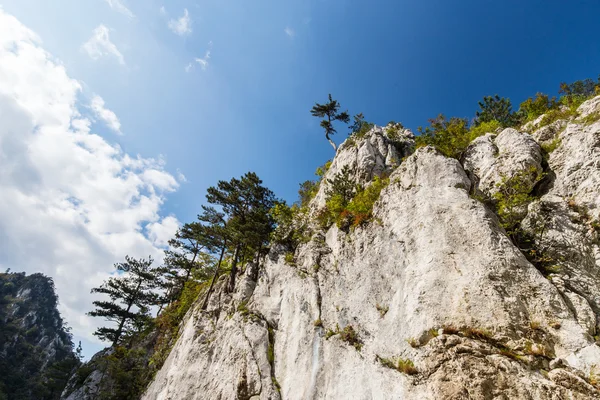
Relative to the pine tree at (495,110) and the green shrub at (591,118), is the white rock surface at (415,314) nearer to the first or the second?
the green shrub at (591,118)

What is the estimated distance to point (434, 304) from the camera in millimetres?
11133

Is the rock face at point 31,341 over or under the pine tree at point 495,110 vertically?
under

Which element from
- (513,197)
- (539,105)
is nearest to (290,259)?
(513,197)

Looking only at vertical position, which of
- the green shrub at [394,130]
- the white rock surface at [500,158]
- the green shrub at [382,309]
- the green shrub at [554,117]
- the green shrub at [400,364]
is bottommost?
the green shrub at [400,364]

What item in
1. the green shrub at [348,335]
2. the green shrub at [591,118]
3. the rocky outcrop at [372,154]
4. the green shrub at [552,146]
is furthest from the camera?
the rocky outcrop at [372,154]

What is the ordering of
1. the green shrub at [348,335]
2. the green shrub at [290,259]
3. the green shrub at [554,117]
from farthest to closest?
the green shrub at [290,259] → the green shrub at [554,117] → the green shrub at [348,335]

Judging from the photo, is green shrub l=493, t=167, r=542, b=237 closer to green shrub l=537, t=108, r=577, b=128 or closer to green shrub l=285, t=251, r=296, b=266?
green shrub l=537, t=108, r=577, b=128

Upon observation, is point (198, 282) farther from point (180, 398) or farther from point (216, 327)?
point (180, 398)

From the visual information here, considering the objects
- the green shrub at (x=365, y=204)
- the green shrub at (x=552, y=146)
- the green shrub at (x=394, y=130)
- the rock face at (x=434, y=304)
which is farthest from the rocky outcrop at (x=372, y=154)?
the green shrub at (x=552, y=146)

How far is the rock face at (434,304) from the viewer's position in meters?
8.69

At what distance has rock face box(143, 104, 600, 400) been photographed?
8.69 metres

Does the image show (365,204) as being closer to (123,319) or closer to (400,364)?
(400,364)

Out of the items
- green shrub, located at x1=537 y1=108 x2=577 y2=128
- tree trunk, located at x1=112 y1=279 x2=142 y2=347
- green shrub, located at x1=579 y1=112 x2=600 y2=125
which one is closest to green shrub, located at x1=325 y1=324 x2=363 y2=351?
green shrub, located at x1=579 y1=112 x2=600 y2=125

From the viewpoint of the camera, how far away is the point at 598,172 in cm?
1264
